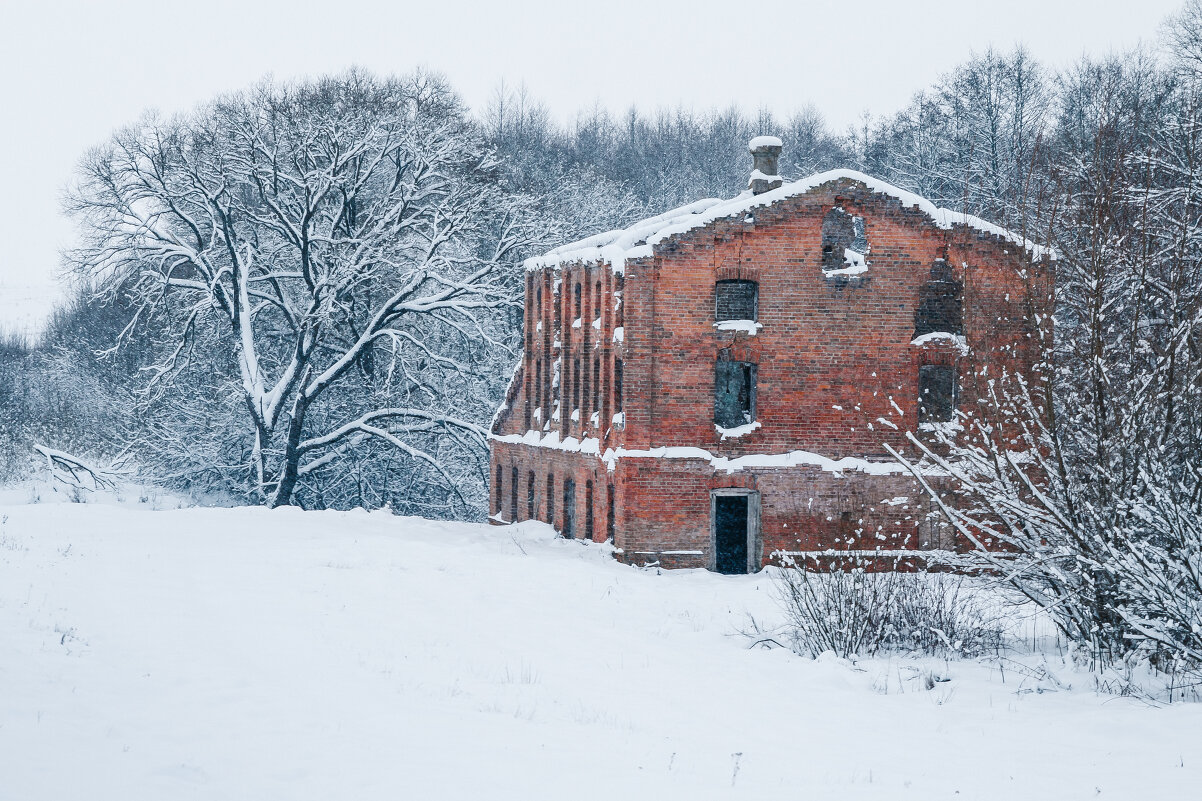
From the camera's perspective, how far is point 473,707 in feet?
37.4

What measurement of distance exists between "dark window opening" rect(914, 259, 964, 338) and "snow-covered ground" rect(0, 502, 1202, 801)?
31.7ft

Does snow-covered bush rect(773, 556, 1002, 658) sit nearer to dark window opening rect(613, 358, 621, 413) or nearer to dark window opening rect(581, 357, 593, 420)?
dark window opening rect(613, 358, 621, 413)

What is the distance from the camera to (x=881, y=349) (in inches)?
1038

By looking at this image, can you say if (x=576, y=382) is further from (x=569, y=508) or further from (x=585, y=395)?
(x=569, y=508)

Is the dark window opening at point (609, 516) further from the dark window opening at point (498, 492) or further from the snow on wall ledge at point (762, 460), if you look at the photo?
the dark window opening at point (498, 492)

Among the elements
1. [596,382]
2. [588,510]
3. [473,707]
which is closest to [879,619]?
[473,707]

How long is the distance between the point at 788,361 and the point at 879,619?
11605 millimetres

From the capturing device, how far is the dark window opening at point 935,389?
26641 millimetres

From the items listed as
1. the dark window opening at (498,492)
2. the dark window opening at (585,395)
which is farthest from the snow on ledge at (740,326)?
the dark window opening at (498,492)

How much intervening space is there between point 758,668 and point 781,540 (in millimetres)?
11604

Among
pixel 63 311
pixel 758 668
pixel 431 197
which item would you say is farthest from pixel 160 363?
pixel 63 311

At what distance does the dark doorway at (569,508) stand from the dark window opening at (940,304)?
8728 millimetres

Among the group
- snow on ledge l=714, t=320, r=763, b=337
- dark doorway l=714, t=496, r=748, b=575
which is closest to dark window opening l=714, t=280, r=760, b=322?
snow on ledge l=714, t=320, r=763, b=337

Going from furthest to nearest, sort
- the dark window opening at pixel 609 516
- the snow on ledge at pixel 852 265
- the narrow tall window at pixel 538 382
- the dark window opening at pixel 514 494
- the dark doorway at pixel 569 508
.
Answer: the dark window opening at pixel 514 494, the narrow tall window at pixel 538 382, the dark doorway at pixel 569 508, the dark window opening at pixel 609 516, the snow on ledge at pixel 852 265
